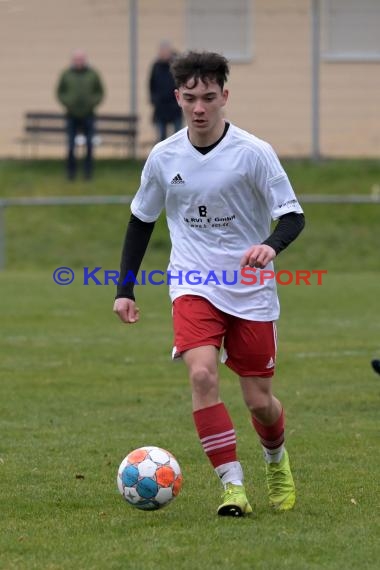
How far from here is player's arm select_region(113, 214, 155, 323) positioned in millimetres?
5855

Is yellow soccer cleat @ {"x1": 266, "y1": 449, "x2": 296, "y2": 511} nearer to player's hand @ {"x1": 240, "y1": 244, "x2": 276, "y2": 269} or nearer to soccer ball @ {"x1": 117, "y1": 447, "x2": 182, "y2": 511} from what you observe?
soccer ball @ {"x1": 117, "y1": 447, "x2": 182, "y2": 511}

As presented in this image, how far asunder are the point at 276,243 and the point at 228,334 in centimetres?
51

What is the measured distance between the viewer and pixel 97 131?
25422 millimetres

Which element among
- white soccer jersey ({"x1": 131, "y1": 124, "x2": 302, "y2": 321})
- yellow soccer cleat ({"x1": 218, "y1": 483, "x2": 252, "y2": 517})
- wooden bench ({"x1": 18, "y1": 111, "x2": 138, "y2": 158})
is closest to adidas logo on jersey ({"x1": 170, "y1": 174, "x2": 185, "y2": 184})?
white soccer jersey ({"x1": 131, "y1": 124, "x2": 302, "y2": 321})

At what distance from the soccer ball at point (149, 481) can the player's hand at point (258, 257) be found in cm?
98

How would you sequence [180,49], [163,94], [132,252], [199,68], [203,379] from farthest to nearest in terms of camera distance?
[180,49] → [163,94] → [132,252] → [199,68] → [203,379]

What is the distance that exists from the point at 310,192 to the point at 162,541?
1910cm

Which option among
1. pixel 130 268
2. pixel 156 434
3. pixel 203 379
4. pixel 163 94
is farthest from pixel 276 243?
pixel 163 94

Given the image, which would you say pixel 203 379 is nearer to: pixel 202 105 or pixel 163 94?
pixel 202 105

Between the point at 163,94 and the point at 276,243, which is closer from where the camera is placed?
the point at 276,243

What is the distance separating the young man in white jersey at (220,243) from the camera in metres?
5.57

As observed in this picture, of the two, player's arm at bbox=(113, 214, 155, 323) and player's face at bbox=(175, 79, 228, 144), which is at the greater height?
player's face at bbox=(175, 79, 228, 144)

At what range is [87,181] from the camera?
959 inches

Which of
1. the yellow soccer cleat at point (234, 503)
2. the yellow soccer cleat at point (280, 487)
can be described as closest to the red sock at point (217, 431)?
the yellow soccer cleat at point (234, 503)
